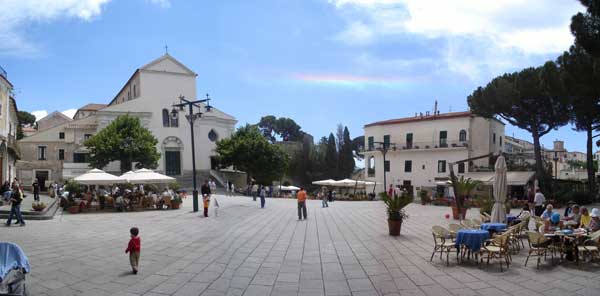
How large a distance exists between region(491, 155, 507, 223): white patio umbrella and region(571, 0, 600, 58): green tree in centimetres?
542

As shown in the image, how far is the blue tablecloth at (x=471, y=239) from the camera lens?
8.73m

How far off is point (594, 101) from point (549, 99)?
25.2 feet

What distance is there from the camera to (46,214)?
17969mm

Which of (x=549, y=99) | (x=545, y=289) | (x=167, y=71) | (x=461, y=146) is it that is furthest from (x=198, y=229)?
(x=167, y=71)

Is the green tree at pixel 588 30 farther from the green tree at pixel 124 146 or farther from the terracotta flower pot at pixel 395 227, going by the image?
the green tree at pixel 124 146

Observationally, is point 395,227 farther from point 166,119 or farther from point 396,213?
point 166,119

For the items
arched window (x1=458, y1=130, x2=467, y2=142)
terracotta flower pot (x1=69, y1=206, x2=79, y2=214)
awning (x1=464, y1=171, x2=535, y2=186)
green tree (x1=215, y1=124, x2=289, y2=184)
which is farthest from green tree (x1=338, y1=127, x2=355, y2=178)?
terracotta flower pot (x1=69, y1=206, x2=79, y2=214)

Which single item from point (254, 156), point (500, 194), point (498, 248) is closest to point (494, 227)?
point (498, 248)

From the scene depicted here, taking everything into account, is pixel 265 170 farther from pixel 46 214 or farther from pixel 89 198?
pixel 46 214

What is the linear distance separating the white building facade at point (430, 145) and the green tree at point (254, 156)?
426 inches

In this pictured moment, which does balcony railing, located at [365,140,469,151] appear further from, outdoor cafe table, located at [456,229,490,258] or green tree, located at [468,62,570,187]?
outdoor cafe table, located at [456,229,490,258]

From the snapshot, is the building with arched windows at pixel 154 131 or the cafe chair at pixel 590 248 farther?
the building with arched windows at pixel 154 131

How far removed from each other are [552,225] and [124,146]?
36270 mm

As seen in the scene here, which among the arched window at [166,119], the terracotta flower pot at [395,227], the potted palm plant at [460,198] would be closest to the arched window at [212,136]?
the arched window at [166,119]
